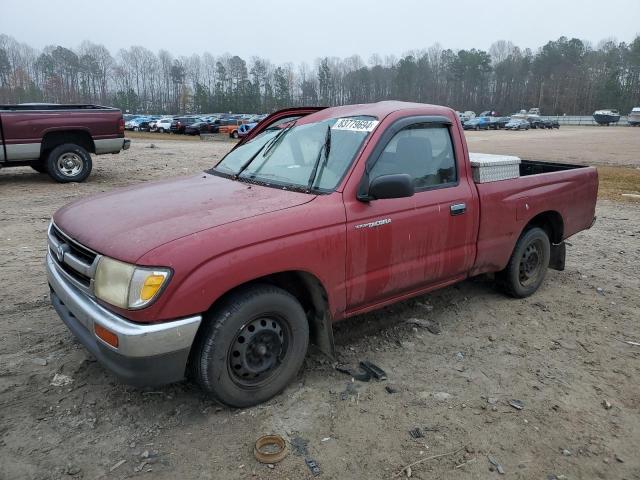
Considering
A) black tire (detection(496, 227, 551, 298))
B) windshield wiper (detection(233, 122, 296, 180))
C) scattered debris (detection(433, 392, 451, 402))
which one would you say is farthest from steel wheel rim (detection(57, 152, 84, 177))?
scattered debris (detection(433, 392, 451, 402))

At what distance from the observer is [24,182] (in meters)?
11.0

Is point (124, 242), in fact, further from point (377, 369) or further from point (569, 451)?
point (569, 451)

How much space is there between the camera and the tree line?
92250 millimetres

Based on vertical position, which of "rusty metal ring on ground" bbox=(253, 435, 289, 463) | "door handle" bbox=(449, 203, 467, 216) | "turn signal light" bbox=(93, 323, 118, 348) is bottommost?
"rusty metal ring on ground" bbox=(253, 435, 289, 463)

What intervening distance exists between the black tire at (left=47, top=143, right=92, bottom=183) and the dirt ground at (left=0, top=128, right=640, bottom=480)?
21.5 feet

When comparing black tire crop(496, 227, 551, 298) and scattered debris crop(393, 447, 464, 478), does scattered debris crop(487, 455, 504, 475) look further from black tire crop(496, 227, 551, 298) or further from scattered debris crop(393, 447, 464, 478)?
black tire crop(496, 227, 551, 298)

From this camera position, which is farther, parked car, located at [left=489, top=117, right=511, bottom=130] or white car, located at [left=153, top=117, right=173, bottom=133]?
parked car, located at [left=489, top=117, right=511, bottom=130]

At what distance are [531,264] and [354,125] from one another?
260cm

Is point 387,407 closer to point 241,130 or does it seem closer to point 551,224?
point 551,224

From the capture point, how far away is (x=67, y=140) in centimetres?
1062

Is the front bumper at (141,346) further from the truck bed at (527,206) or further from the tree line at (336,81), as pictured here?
the tree line at (336,81)

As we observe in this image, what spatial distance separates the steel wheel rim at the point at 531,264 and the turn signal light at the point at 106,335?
3.83m

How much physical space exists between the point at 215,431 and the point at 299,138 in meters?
2.22

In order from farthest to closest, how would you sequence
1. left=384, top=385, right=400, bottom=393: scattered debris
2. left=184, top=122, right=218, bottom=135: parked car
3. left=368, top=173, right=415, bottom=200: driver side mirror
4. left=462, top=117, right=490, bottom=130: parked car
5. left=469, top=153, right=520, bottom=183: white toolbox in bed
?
left=462, top=117, right=490, bottom=130: parked car, left=184, top=122, right=218, bottom=135: parked car, left=469, top=153, right=520, bottom=183: white toolbox in bed, left=384, top=385, right=400, bottom=393: scattered debris, left=368, top=173, right=415, bottom=200: driver side mirror
